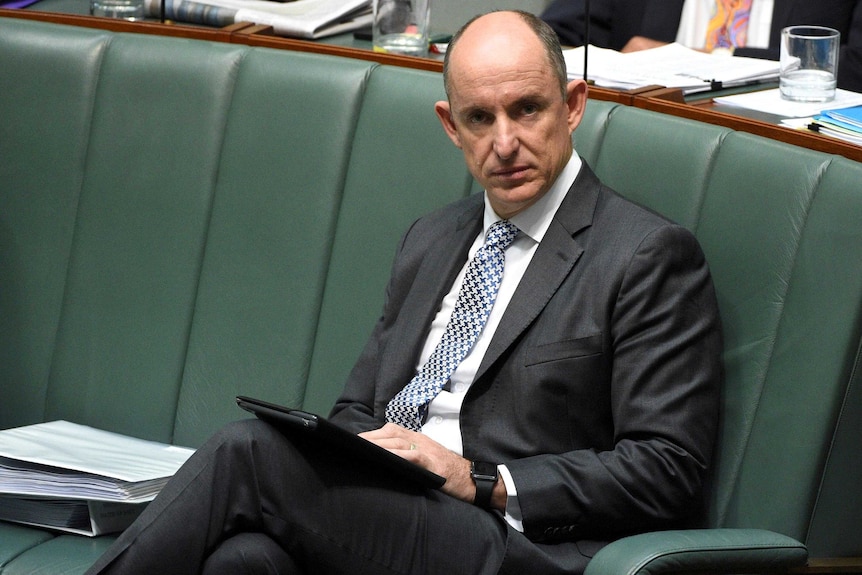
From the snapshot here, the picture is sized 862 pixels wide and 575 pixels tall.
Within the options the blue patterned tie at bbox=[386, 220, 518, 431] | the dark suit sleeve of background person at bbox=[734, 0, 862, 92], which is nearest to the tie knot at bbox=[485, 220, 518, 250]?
the blue patterned tie at bbox=[386, 220, 518, 431]

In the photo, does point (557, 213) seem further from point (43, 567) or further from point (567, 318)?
point (43, 567)

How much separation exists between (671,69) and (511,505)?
961mm

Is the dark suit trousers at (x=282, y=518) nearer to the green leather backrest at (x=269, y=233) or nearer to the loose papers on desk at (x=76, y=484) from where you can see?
the loose papers on desk at (x=76, y=484)

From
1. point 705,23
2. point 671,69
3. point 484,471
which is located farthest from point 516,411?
point 705,23

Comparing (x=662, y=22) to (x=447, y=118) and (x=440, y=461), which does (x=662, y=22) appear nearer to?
(x=447, y=118)

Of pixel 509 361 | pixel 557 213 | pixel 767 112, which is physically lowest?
pixel 509 361

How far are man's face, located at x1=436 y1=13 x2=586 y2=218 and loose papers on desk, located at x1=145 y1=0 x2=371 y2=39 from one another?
2.41 feet

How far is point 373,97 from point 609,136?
48cm

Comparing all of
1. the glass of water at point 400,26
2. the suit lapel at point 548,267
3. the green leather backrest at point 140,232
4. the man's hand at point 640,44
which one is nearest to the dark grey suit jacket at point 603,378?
the suit lapel at point 548,267

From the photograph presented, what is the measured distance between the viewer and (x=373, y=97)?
87.0 inches

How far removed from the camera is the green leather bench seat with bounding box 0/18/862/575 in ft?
5.48

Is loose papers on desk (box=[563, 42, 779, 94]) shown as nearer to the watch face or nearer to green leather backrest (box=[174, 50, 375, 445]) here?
green leather backrest (box=[174, 50, 375, 445])

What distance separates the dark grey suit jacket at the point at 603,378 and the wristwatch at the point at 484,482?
31mm

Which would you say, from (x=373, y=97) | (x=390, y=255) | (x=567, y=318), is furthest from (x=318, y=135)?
(x=567, y=318)
